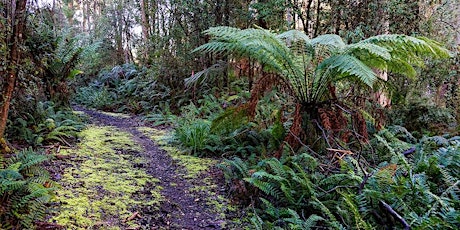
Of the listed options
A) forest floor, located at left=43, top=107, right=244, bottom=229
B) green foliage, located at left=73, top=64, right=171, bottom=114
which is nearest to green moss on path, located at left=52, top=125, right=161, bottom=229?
forest floor, located at left=43, top=107, right=244, bottom=229

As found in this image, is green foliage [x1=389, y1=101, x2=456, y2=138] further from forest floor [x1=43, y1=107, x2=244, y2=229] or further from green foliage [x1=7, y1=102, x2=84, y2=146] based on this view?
green foliage [x1=7, y1=102, x2=84, y2=146]

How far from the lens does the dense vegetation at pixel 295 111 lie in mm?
2244

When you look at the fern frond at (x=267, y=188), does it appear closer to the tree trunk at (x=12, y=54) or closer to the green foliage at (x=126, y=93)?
the tree trunk at (x=12, y=54)

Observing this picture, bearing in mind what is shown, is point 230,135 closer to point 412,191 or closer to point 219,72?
point 412,191

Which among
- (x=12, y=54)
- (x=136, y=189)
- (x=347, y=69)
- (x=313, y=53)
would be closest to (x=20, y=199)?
(x=136, y=189)

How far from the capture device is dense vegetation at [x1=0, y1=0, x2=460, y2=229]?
2.24 meters

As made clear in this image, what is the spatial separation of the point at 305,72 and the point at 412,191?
1.63 m

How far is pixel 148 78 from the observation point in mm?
9148

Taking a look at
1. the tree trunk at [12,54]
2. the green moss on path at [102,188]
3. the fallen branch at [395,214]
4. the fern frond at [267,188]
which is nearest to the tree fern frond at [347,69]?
the fallen branch at [395,214]

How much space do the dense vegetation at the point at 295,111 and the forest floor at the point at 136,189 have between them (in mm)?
174

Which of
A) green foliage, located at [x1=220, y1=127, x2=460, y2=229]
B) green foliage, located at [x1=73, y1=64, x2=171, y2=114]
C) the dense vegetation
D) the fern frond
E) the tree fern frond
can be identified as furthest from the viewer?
green foliage, located at [x1=73, y1=64, x2=171, y2=114]

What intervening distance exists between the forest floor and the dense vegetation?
0.57ft

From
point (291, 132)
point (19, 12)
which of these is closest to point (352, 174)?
point (291, 132)

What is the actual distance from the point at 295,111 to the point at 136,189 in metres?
1.92
